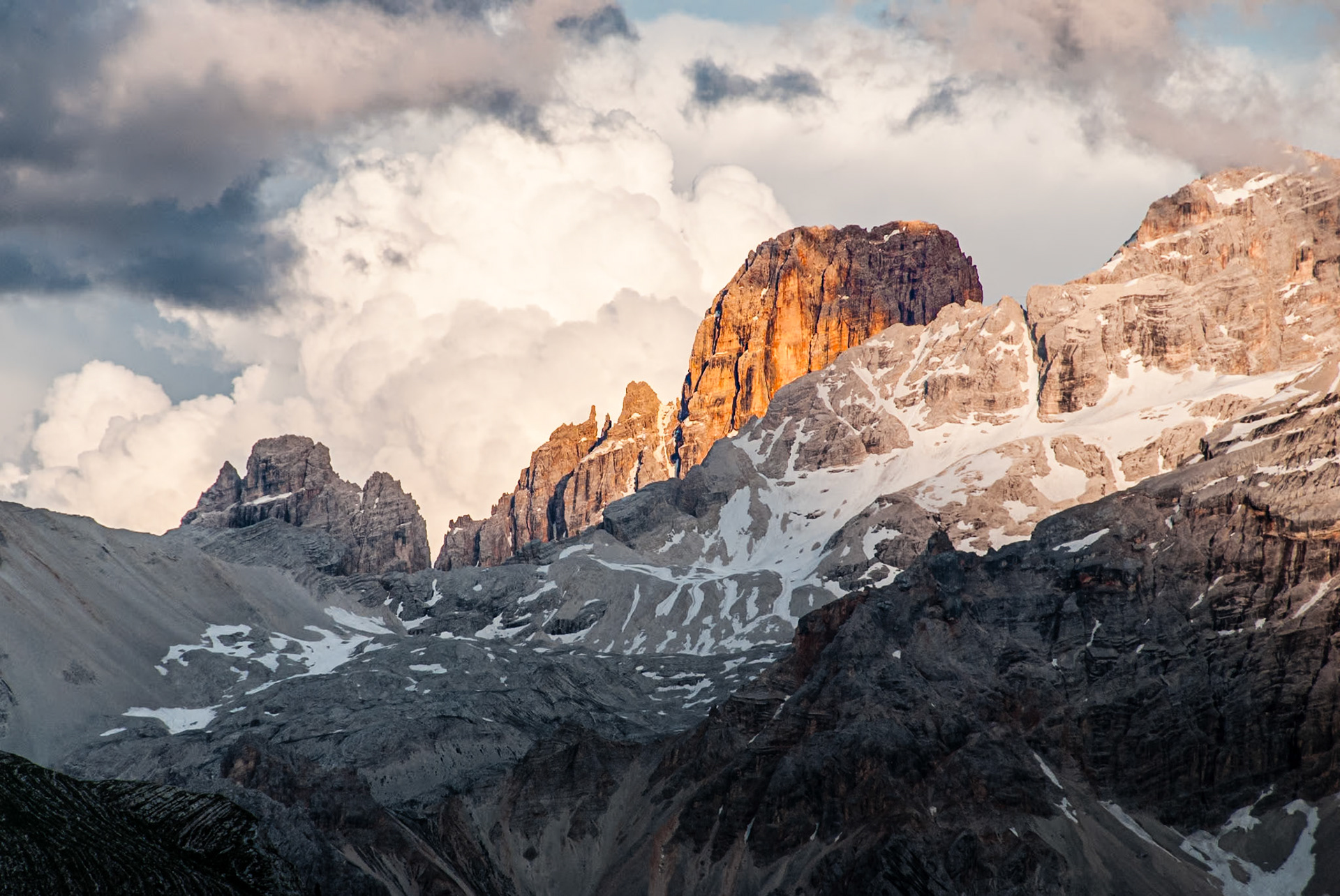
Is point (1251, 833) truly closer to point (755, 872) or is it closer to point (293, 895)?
point (755, 872)

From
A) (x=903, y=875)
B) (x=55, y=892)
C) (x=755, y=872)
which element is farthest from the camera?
(x=755, y=872)

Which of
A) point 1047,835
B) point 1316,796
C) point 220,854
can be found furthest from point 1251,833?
point 220,854

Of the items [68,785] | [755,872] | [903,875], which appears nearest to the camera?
[68,785]

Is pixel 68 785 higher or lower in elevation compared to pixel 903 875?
higher

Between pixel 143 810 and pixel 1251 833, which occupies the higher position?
pixel 143 810

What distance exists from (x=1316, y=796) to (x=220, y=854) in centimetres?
11752

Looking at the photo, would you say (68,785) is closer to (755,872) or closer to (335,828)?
(335,828)

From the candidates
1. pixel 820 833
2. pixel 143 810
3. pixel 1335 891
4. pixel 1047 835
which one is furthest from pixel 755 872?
pixel 143 810

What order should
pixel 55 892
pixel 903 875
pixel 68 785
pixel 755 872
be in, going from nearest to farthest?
1. pixel 55 892
2. pixel 68 785
3. pixel 903 875
4. pixel 755 872

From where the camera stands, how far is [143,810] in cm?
14488

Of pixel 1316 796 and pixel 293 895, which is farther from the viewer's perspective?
pixel 1316 796

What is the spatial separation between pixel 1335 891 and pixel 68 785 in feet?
399

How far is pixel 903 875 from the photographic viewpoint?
183750 millimetres

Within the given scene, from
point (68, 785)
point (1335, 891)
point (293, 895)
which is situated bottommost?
point (1335, 891)
